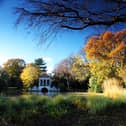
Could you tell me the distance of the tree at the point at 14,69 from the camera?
5426 centimetres

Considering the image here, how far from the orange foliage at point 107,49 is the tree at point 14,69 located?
80.8 feet

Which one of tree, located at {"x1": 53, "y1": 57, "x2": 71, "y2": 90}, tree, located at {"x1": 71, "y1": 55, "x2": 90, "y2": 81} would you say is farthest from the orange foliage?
tree, located at {"x1": 53, "y1": 57, "x2": 71, "y2": 90}

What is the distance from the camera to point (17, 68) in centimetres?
6053

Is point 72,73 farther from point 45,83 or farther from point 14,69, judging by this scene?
point 14,69

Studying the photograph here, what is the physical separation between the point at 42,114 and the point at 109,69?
2531 centimetres

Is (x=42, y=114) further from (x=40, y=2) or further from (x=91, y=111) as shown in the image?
(x=40, y=2)

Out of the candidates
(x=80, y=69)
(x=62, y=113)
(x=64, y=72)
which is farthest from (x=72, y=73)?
(x=62, y=113)

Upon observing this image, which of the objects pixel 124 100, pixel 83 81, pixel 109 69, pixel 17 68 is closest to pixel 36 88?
pixel 17 68

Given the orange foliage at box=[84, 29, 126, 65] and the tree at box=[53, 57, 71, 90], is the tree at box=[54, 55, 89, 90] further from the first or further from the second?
the orange foliage at box=[84, 29, 126, 65]

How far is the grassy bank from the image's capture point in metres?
6.72

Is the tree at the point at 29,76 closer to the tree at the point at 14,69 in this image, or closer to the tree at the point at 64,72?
the tree at the point at 14,69

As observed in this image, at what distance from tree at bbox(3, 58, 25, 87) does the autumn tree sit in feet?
79.1

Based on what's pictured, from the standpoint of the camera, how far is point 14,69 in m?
59.7

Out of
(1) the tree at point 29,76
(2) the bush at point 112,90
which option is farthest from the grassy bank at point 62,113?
(1) the tree at point 29,76
